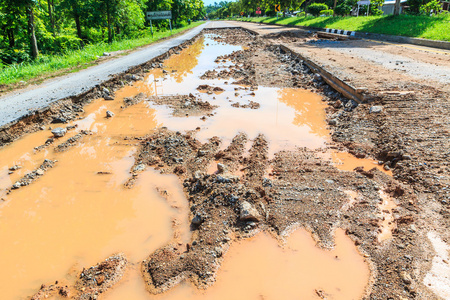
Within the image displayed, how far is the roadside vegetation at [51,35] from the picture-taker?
10.8 meters

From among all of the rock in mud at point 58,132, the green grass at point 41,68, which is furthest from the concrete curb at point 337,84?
the green grass at point 41,68

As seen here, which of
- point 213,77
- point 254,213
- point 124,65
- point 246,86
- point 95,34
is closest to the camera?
point 254,213

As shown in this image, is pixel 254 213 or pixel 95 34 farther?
pixel 95 34

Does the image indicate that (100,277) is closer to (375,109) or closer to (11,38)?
(375,109)

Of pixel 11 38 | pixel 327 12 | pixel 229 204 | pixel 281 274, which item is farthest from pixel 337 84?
pixel 327 12

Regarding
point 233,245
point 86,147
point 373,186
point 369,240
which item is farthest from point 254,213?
point 86,147

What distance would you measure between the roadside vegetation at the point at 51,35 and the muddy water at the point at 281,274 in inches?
332

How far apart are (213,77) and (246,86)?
5.96ft

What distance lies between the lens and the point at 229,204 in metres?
3.38

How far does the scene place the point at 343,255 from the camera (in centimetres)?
283

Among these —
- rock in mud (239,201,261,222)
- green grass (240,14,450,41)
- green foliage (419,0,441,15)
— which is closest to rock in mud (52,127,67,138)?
rock in mud (239,201,261,222)

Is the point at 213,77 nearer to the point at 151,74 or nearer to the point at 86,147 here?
the point at 151,74

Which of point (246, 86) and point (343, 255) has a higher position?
point (246, 86)

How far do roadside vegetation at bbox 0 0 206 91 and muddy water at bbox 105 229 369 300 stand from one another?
27.7 ft
